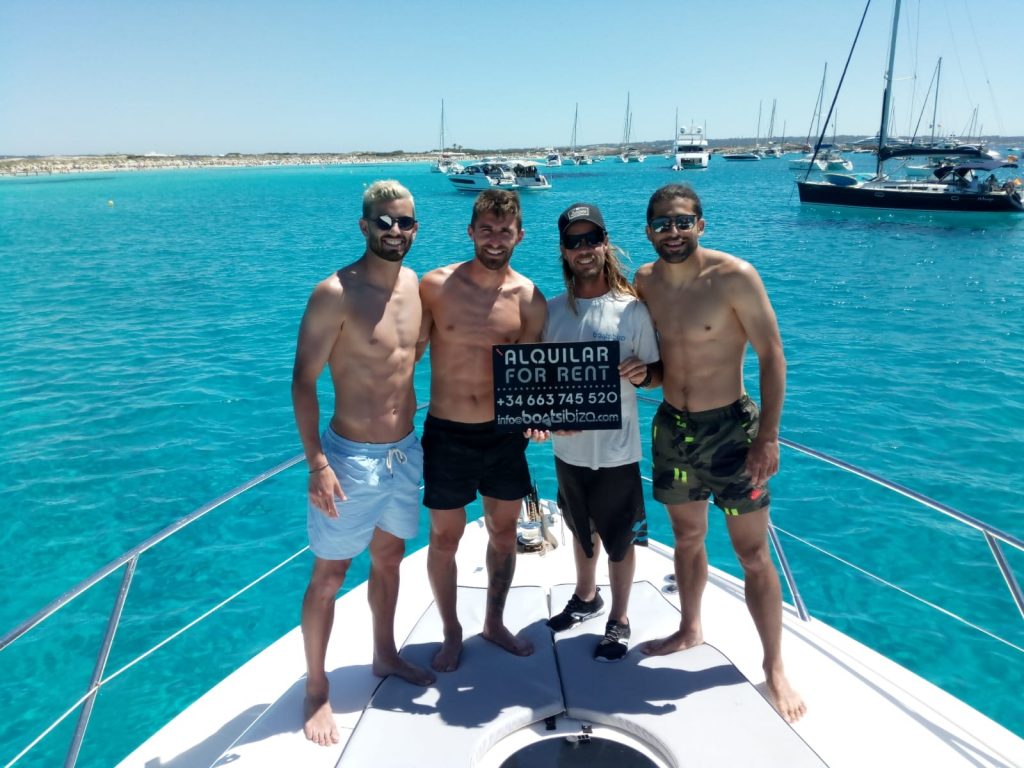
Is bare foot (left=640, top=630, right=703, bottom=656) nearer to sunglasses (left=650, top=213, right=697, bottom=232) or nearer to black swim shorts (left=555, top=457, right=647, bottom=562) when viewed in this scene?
black swim shorts (left=555, top=457, right=647, bottom=562)

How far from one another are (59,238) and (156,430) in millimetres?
31420

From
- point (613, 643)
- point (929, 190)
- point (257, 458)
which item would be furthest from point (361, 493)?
point (929, 190)

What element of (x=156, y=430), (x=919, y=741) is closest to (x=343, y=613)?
(x=919, y=741)

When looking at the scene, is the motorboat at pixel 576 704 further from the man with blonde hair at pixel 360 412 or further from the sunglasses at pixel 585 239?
the sunglasses at pixel 585 239

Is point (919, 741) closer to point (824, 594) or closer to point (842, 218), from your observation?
point (824, 594)

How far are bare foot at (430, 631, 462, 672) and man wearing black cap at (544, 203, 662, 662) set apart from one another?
72cm

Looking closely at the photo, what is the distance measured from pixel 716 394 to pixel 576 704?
1.59m

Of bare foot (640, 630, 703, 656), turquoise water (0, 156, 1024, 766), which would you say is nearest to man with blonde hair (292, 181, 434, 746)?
bare foot (640, 630, 703, 656)

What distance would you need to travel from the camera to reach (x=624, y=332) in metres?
3.24

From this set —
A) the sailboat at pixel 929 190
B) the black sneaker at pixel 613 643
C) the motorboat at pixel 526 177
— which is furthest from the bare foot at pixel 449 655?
the motorboat at pixel 526 177

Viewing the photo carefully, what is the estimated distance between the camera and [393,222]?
301 cm

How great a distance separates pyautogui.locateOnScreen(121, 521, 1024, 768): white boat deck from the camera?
284cm

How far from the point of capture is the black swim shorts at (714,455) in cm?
316

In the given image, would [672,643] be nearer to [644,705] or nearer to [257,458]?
[644,705]
